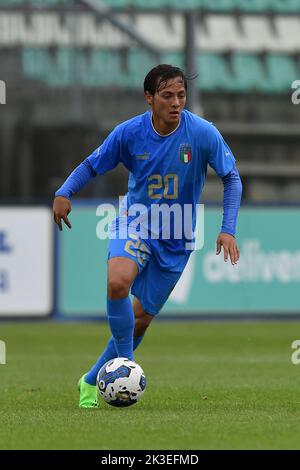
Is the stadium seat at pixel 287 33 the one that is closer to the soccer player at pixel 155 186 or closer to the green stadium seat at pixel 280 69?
the green stadium seat at pixel 280 69

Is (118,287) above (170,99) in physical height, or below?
below

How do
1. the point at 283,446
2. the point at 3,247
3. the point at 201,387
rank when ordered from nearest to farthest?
the point at 283,446 < the point at 201,387 < the point at 3,247

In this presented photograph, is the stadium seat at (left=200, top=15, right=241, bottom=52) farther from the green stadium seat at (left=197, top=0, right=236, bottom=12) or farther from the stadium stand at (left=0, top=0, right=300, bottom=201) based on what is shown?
the green stadium seat at (left=197, top=0, right=236, bottom=12)

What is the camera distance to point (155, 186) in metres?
7.37

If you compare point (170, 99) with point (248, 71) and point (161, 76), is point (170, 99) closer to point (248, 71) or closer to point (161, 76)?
point (161, 76)

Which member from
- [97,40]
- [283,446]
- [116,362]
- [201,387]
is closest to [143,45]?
[97,40]

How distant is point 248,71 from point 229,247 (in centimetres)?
1534

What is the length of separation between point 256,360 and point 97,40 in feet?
27.8

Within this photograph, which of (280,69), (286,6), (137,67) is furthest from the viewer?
(286,6)

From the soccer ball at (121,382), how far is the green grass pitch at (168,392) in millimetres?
104

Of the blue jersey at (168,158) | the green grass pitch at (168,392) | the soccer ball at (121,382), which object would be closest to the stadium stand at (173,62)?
the green grass pitch at (168,392)

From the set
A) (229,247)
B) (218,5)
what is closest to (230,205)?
(229,247)

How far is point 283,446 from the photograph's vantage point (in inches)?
219

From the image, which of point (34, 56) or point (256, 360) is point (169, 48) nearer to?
point (34, 56)
